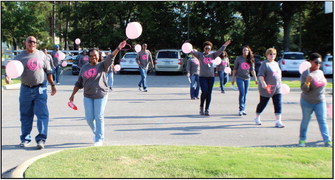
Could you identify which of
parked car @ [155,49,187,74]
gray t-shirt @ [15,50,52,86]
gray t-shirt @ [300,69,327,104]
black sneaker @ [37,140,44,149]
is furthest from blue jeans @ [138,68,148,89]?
parked car @ [155,49,187,74]

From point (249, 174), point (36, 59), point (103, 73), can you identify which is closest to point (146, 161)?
point (249, 174)

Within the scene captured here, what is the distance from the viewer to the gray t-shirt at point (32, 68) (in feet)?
22.5

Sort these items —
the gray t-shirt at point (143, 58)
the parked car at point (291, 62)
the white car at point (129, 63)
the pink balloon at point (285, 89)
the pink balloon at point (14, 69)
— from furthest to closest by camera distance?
the white car at point (129, 63), the parked car at point (291, 62), the gray t-shirt at point (143, 58), the pink balloon at point (285, 89), the pink balloon at point (14, 69)

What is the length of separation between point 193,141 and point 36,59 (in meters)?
2.94

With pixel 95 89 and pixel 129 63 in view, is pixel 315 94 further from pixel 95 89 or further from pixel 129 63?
pixel 129 63

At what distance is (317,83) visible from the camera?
687 cm

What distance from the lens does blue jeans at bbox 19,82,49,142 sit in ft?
22.9

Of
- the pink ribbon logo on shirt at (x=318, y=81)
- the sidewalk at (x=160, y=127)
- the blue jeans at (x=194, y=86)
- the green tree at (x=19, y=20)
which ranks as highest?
the green tree at (x=19, y=20)

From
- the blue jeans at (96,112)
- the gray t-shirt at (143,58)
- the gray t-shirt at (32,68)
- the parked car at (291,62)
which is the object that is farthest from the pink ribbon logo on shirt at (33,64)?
the parked car at (291,62)

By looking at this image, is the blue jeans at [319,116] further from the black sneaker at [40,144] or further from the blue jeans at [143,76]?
the blue jeans at [143,76]

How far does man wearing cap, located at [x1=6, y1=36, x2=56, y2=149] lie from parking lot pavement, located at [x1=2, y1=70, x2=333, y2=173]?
1.00 feet

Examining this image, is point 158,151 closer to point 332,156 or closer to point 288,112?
point 332,156

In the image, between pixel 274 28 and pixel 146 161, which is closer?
pixel 146 161

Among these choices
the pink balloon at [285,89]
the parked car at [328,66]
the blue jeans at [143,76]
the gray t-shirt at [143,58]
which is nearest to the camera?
the pink balloon at [285,89]
